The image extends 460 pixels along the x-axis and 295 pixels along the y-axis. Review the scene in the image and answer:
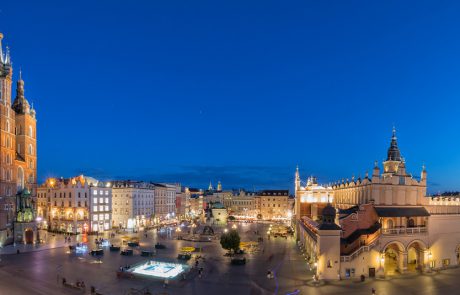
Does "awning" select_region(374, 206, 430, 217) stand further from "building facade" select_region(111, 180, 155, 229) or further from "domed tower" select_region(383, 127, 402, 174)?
"building facade" select_region(111, 180, 155, 229)

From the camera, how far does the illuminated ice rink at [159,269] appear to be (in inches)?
1798

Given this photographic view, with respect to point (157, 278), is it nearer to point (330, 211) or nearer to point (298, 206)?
point (330, 211)

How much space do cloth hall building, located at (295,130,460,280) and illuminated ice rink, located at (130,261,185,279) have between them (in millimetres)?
16795

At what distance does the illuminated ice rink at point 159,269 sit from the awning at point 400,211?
26.9m

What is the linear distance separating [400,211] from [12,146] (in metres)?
72.4

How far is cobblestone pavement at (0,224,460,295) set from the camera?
39.9 metres

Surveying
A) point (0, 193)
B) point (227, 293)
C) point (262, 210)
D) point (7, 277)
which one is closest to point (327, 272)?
point (227, 293)

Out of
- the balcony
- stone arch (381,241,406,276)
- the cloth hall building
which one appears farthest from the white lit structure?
the balcony

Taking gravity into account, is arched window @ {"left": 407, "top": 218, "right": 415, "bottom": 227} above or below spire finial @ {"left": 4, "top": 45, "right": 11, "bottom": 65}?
below

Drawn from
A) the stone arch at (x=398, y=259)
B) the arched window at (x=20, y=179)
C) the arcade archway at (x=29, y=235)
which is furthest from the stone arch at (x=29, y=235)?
the stone arch at (x=398, y=259)

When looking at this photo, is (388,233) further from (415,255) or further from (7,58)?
(7,58)

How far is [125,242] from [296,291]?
46.2m

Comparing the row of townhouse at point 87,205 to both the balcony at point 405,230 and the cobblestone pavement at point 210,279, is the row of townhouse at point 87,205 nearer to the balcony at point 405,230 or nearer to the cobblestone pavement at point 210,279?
the cobblestone pavement at point 210,279

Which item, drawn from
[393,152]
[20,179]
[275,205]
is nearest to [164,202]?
Result: [275,205]
